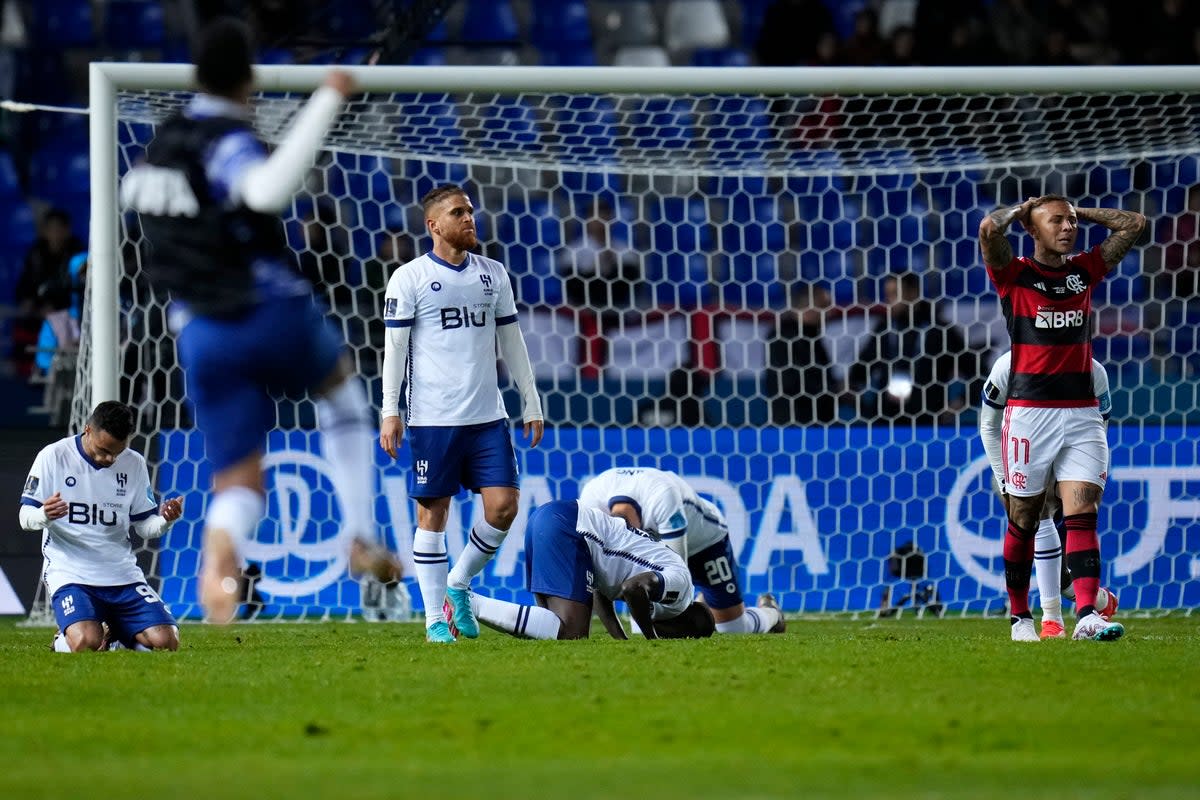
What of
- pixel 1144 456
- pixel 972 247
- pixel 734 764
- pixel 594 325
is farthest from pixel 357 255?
pixel 734 764

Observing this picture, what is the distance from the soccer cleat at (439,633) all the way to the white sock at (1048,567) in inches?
113

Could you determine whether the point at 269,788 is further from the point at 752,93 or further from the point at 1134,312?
the point at 1134,312

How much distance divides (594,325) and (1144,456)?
156 inches

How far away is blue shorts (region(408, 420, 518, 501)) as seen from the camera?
809 cm

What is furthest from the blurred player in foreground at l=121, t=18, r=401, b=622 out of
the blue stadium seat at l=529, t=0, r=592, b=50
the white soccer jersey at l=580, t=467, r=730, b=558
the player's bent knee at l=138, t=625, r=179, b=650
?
the blue stadium seat at l=529, t=0, r=592, b=50

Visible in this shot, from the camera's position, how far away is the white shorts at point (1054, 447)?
311 inches

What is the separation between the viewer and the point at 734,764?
4348 millimetres

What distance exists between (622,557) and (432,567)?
3.15 ft

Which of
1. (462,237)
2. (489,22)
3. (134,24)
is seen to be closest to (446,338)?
(462,237)

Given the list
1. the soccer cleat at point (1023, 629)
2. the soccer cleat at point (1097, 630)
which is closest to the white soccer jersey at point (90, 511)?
the soccer cleat at point (1023, 629)

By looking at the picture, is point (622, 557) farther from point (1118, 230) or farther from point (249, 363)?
point (249, 363)

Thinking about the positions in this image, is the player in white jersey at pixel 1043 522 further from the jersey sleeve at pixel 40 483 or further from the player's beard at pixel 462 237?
the jersey sleeve at pixel 40 483

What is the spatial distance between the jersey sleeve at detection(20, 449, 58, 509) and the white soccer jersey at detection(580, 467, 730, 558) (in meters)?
2.70

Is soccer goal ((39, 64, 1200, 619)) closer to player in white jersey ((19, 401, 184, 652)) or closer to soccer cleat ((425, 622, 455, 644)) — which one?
player in white jersey ((19, 401, 184, 652))
